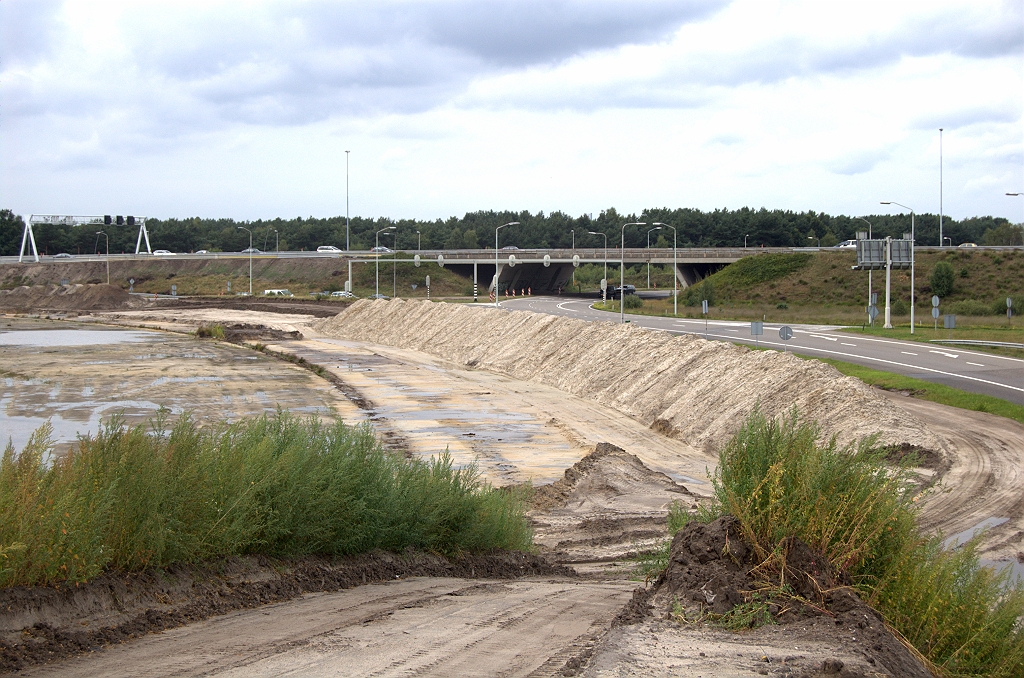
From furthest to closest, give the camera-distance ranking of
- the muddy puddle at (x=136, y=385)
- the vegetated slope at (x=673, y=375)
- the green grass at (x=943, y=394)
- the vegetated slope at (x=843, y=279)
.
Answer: the vegetated slope at (x=843, y=279), the muddy puddle at (x=136, y=385), the green grass at (x=943, y=394), the vegetated slope at (x=673, y=375)

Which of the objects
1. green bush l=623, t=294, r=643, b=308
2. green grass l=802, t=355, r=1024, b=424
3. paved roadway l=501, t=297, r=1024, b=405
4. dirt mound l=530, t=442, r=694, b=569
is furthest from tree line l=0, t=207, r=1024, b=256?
dirt mound l=530, t=442, r=694, b=569

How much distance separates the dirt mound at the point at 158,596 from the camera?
25.9 feet

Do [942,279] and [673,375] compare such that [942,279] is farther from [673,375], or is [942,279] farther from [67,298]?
[67,298]

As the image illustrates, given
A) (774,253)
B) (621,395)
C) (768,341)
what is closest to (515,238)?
(774,253)

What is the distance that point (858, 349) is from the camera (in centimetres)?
4753

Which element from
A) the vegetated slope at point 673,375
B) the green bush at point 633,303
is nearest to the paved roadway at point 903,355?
the vegetated slope at point 673,375

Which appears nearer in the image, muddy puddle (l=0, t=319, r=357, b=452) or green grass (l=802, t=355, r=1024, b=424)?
green grass (l=802, t=355, r=1024, b=424)

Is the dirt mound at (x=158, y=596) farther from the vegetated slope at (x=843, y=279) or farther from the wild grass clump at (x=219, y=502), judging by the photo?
the vegetated slope at (x=843, y=279)

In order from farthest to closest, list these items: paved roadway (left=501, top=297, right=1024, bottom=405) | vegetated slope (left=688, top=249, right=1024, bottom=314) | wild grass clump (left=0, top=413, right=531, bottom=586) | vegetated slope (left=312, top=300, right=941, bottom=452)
→ vegetated slope (left=688, top=249, right=1024, bottom=314)
paved roadway (left=501, top=297, right=1024, bottom=405)
vegetated slope (left=312, top=300, right=941, bottom=452)
wild grass clump (left=0, top=413, right=531, bottom=586)

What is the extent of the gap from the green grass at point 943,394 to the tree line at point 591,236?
112 metres

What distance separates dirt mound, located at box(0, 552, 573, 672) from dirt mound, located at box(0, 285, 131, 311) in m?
95.3

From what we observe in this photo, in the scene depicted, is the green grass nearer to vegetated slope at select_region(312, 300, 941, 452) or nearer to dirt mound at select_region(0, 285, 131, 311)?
vegetated slope at select_region(312, 300, 941, 452)

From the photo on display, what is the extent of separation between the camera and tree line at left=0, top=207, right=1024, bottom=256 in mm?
160000

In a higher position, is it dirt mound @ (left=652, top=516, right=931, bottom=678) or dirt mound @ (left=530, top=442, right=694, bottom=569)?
dirt mound @ (left=652, top=516, right=931, bottom=678)
